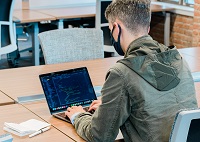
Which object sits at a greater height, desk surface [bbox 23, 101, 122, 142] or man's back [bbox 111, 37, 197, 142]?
man's back [bbox 111, 37, 197, 142]

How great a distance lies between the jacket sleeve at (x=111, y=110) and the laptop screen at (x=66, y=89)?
42 cm

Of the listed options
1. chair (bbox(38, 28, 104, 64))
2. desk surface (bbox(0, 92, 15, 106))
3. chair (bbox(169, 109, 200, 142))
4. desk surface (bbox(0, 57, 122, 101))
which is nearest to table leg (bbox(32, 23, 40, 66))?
chair (bbox(38, 28, 104, 64))

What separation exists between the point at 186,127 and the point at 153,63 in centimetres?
36

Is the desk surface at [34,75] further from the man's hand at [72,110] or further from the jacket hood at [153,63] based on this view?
the jacket hood at [153,63]

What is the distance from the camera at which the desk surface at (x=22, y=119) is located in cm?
222

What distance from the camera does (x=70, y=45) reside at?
372cm

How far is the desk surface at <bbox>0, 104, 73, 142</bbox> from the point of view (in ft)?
7.29

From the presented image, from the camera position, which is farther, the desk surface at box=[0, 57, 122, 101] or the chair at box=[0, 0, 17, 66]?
the chair at box=[0, 0, 17, 66]

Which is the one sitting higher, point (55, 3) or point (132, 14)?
point (132, 14)

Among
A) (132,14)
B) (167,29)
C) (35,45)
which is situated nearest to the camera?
(132,14)

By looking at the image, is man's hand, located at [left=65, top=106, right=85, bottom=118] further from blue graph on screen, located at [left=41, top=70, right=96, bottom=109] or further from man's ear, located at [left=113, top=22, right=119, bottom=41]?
man's ear, located at [left=113, top=22, right=119, bottom=41]

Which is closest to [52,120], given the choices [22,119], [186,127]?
[22,119]

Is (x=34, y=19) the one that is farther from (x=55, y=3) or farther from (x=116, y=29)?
(x=116, y=29)

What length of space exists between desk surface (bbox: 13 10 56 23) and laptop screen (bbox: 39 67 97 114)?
123 inches
